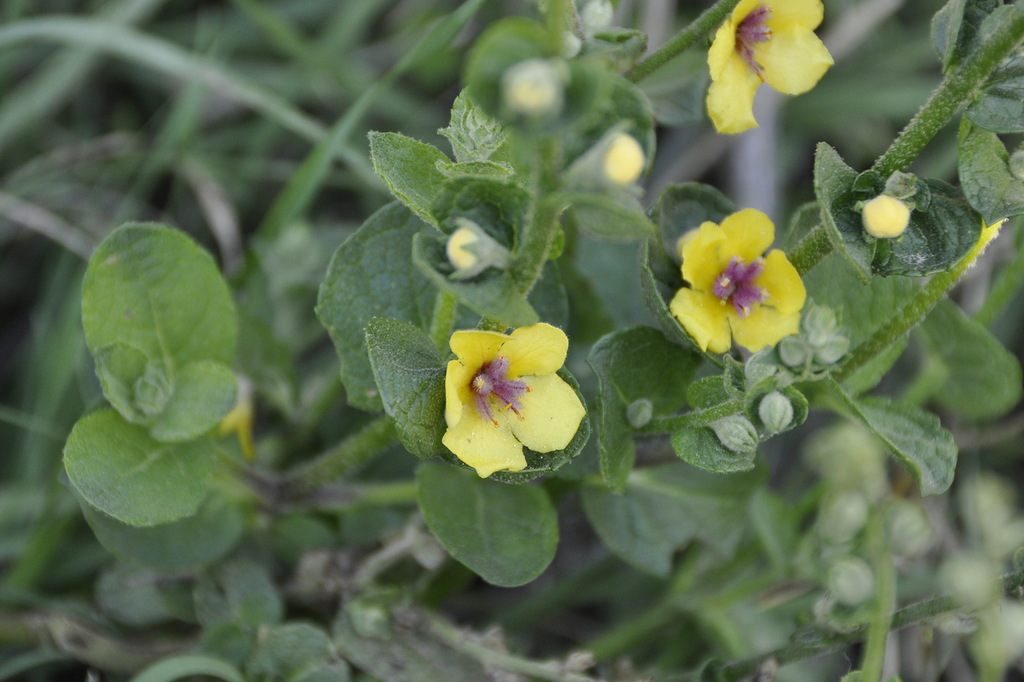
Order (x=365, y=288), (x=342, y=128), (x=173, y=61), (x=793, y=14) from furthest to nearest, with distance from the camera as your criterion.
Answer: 1. (x=173, y=61)
2. (x=342, y=128)
3. (x=365, y=288)
4. (x=793, y=14)

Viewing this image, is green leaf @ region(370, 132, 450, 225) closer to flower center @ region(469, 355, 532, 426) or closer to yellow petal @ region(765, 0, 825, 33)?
flower center @ region(469, 355, 532, 426)

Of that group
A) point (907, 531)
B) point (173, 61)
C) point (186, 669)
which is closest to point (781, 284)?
point (907, 531)

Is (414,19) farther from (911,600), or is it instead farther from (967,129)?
(911,600)

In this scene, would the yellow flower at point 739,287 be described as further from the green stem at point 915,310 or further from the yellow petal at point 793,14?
the yellow petal at point 793,14

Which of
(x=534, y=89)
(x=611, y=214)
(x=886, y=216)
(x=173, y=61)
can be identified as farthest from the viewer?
(x=173, y=61)

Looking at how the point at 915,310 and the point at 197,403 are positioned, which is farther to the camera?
the point at 197,403

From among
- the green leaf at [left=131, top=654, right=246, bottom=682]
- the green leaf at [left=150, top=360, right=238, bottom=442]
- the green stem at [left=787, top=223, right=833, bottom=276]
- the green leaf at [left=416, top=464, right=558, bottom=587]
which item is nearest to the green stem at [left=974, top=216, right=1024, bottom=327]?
the green stem at [left=787, top=223, right=833, bottom=276]

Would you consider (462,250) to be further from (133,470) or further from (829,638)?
(829,638)
